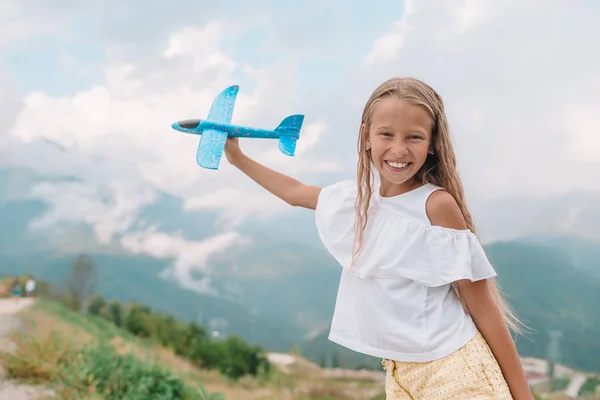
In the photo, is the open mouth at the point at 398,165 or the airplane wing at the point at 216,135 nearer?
the open mouth at the point at 398,165

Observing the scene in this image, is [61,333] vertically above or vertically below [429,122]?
below

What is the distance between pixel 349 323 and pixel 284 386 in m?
2.19

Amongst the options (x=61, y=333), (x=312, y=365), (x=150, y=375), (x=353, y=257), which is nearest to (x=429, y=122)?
(x=353, y=257)

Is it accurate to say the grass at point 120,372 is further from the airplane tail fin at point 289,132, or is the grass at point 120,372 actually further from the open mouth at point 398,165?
the open mouth at point 398,165

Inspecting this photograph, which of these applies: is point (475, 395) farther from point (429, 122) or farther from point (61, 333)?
point (61, 333)

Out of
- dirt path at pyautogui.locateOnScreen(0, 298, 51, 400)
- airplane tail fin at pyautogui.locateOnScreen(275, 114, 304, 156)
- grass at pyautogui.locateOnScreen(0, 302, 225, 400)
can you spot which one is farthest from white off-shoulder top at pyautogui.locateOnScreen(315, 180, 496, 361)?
dirt path at pyautogui.locateOnScreen(0, 298, 51, 400)

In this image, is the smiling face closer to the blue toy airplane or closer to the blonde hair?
the blonde hair

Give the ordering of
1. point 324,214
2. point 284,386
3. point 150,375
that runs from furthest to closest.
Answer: point 284,386, point 150,375, point 324,214

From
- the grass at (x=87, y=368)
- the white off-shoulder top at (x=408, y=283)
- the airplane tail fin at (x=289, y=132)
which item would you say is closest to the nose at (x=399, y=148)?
the white off-shoulder top at (x=408, y=283)

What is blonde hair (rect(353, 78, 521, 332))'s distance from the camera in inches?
54.7

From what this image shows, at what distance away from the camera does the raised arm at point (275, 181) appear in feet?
5.64

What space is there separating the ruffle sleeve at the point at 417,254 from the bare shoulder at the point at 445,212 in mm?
17

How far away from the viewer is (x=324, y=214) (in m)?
1.59

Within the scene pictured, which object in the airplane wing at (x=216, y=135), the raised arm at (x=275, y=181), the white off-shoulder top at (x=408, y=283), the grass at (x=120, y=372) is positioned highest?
the airplane wing at (x=216, y=135)
